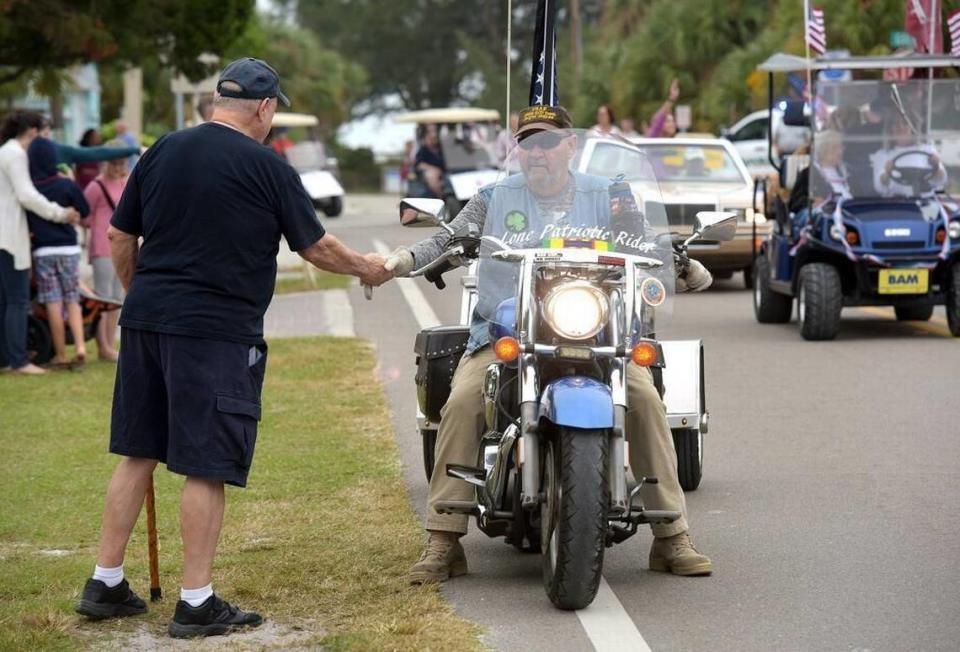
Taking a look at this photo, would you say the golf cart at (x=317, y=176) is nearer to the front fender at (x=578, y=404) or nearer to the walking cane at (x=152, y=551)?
the walking cane at (x=152, y=551)

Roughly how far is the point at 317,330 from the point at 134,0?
27.5 feet

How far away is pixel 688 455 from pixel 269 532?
2.02 meters

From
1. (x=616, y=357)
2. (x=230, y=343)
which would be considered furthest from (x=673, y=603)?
(x=230, y=343)

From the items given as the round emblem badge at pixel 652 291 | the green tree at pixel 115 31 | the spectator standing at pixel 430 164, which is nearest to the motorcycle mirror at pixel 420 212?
the round emblem badge at pixel 652 291

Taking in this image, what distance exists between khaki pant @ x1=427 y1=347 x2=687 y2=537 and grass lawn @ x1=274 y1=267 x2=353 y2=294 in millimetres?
14158

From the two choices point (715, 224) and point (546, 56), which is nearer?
point (715, 224)

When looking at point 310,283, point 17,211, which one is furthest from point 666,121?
point 17,211

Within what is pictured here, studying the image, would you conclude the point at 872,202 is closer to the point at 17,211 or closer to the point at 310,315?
the point at 310,315

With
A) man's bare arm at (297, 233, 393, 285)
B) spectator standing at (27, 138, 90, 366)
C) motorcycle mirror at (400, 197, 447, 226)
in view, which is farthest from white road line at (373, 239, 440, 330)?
man's bare arm at (297, 233, 393, 285)

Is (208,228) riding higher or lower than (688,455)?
higher

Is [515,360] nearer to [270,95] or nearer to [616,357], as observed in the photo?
[616,357]

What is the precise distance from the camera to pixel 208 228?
618 centimetres

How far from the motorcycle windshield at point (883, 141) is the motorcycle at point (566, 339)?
27.7ft

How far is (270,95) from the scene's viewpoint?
20.8 ft
